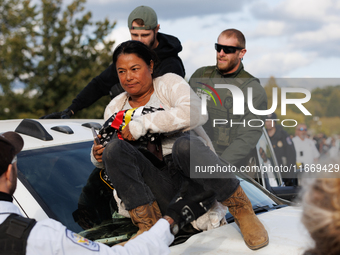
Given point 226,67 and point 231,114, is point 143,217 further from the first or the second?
point 226,67

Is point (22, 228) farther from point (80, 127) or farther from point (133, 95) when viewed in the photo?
point (80, 127)

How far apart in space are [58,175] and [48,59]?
53.4 feet

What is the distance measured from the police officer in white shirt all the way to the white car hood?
1.67ft

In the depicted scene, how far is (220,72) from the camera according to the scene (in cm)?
381

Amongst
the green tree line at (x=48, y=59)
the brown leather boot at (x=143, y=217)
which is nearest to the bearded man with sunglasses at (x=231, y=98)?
the brown leather boot at (x=143, y=217)

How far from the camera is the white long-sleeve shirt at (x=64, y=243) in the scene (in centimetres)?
139

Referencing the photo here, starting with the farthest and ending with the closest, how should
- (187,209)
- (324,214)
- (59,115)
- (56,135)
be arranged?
(59,115), (56,135), (187,209), (324,214)

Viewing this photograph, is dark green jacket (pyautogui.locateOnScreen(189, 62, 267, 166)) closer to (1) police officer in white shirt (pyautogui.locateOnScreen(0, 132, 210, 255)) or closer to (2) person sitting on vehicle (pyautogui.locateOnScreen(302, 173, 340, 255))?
(1) police officer in white shirt (pyautogui.locateOnScreen(0, 132, 210, 255))

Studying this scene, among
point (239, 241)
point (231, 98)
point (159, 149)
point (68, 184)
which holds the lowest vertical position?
point (239, 241)

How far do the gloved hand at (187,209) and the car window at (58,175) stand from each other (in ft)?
2.04

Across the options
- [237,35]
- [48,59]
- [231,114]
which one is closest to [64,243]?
[231,114]

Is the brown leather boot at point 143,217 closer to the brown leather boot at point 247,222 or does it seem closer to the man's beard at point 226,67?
the brown leather boot at point 247,222

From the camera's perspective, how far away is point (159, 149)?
2385mm

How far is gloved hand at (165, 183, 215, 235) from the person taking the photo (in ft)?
5.57
